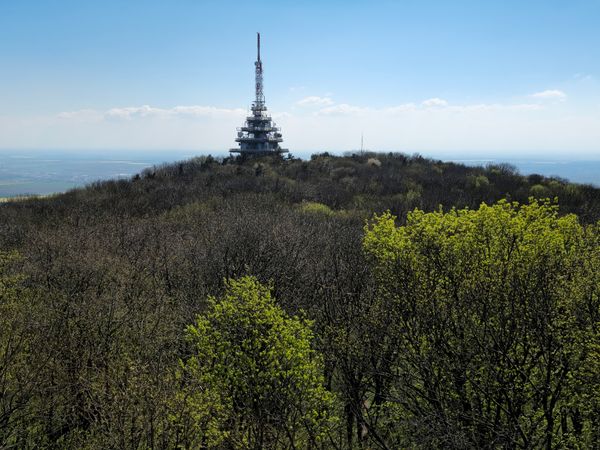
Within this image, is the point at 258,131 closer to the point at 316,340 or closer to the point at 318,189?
the point at 318,189

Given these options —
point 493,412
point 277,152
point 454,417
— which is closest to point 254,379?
point 454,417

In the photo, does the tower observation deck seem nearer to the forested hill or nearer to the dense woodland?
the forested hill

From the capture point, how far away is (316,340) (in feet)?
76.8

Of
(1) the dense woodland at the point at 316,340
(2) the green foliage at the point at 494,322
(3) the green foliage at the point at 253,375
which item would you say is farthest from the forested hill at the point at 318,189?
(3) the green foliage at the point at 253,375

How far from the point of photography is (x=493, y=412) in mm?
17922

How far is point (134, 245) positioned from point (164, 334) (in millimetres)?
16240

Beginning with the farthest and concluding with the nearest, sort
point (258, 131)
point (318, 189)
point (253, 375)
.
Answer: point (258, 131)
point (318, 189)
point (253, 375)

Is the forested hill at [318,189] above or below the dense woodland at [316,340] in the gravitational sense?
above

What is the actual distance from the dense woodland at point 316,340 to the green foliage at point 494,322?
3.9 inches

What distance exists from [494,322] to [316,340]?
10.4 metres

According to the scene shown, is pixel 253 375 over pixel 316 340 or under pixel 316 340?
over

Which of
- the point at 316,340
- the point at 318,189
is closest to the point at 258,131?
the point at 318,189

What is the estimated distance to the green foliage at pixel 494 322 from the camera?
13.9 metres

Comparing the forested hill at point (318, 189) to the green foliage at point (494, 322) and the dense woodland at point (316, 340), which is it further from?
the green foliage at point (494, 322)
